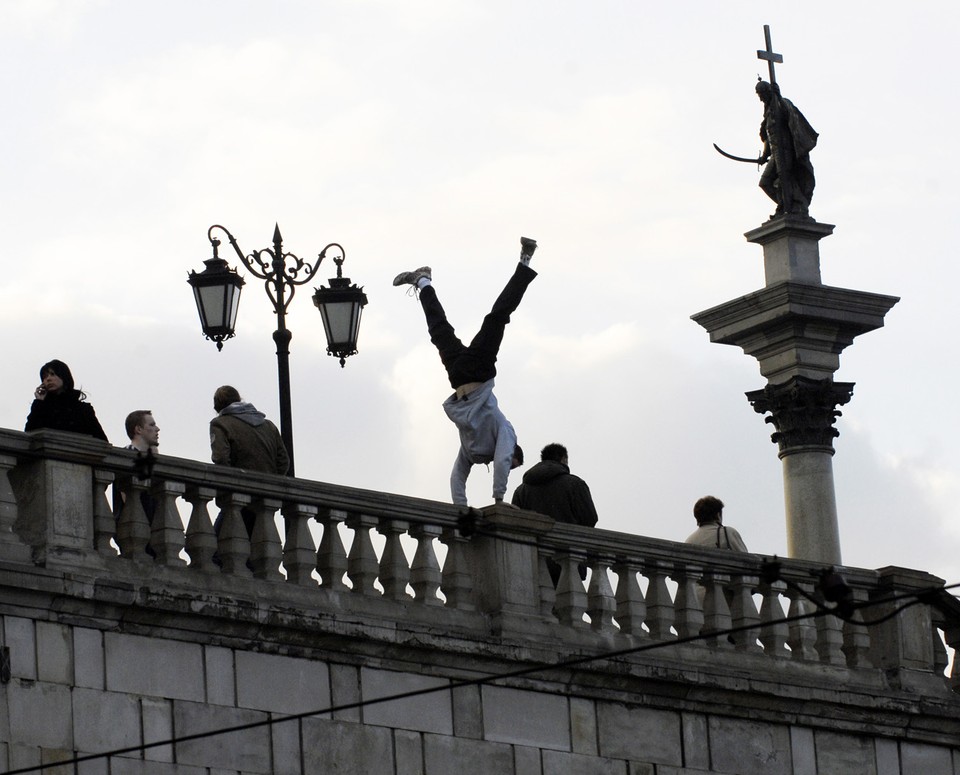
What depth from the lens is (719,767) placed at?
2292 centimetres

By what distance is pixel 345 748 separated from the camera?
2072cm

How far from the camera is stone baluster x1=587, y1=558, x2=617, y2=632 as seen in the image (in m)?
22.7

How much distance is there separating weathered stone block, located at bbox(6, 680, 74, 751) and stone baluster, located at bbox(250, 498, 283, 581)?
1.83 m

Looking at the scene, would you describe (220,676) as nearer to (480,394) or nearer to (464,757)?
(464,757)

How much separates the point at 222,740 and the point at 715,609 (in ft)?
15.5

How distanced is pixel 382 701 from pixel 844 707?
4.37 metres

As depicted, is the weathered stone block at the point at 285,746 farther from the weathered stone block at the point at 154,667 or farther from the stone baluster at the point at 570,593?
the stone baluster at the point at 570,593

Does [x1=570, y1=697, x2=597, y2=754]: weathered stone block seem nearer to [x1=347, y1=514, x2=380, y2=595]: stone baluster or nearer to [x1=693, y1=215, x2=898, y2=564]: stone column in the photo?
[x1=347, y1=514, x2=380, y2=595]: stone baluster

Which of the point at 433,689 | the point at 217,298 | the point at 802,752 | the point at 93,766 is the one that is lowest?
the point at 93,766

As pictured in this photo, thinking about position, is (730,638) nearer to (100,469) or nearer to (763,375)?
(100,469)

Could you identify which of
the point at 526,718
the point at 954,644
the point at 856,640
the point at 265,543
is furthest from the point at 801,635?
the point at 265,543

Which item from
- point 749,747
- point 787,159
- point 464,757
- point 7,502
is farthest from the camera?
point 787,159

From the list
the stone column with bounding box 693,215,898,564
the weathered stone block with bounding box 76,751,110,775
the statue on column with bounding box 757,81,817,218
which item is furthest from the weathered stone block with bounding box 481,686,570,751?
the statue on column with bounding box 757,81,817,218

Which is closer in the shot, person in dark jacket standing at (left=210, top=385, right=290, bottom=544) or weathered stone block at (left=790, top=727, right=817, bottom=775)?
person in dark jacket standing at (left=210, top=385, right=290, bottom=544)
